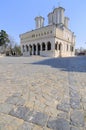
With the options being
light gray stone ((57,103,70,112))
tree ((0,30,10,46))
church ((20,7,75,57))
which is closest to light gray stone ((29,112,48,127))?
light gray stone ((57,103,70,112))

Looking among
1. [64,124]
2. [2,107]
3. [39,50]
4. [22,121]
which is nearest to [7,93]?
[2,107]

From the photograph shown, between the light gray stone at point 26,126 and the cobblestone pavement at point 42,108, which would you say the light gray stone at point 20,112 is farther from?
the light gray stone at point 26,126

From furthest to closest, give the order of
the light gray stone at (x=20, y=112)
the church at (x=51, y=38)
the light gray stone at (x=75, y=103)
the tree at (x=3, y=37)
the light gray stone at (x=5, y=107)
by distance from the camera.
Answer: the tree at (x=3, y=37), the church at (x=51, y=38), the light gray stone at (x=75, y=103), the light gray stone at (x=5, y=107), the light gray stone at (x=20, y=112)

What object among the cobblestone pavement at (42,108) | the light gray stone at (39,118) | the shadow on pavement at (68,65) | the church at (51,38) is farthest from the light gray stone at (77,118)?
the church at (51,38)

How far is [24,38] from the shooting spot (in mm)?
44375

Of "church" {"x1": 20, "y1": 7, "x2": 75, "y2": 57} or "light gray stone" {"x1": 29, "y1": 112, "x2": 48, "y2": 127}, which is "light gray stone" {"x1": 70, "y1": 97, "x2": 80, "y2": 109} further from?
"church" {"x1": 20, "y1": 7, "x2": 75, "y2": 57}

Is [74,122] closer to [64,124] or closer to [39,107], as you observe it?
[64,124]

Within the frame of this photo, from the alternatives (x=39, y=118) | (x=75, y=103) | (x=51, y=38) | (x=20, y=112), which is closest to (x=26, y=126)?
(x=39, y=118)

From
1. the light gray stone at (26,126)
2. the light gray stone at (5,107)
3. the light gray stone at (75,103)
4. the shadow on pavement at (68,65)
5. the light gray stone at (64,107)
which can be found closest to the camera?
the light gray stone at (26,126)

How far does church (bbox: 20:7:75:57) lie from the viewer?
35.2 meters

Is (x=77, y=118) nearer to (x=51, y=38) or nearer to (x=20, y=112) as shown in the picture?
(x=20, y=112)

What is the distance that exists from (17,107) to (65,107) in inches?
43.1

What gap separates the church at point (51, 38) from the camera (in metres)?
35.2

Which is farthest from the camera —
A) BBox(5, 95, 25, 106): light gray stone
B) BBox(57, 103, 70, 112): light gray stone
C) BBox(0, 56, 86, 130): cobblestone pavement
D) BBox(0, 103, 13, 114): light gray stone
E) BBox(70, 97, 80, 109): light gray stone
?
BBox(5, 95, 25, 106): light gray stone
